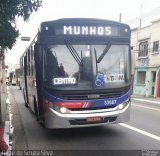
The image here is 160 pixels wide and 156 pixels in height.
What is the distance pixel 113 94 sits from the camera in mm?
8273

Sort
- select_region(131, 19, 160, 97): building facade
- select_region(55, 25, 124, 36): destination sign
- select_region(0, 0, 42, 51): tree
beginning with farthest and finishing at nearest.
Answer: select_region(131, 19, 160, 97): building facade < select_region(55, 25, 124, 36): destination sign < select_region(0, 0, 42, 51): tree

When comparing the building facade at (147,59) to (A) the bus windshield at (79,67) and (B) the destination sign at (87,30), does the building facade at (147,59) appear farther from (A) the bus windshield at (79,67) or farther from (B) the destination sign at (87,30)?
(A) the bus windshield at (79,67)

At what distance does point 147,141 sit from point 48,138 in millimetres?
2752

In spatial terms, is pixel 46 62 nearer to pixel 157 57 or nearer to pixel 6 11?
pixel 6 11

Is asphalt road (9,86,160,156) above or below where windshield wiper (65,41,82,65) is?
below

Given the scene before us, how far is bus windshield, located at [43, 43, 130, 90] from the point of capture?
794 cm

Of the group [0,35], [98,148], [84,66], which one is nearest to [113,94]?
[84,66]

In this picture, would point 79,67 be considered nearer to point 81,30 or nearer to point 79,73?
point 79,73

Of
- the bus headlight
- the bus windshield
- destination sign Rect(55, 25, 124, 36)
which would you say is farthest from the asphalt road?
destination sign Rect(55, 25, 124, 36)

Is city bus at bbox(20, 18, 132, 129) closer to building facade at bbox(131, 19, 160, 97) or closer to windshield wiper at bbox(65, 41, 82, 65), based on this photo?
windshield wiper at bbox(65, 41, 82, 65)

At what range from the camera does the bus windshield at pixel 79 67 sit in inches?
313

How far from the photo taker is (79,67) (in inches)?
317

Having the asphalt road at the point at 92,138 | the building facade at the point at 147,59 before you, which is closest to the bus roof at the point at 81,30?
the asphalt road at the point at 92,138

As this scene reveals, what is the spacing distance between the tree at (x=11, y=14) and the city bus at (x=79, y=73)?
54cm
